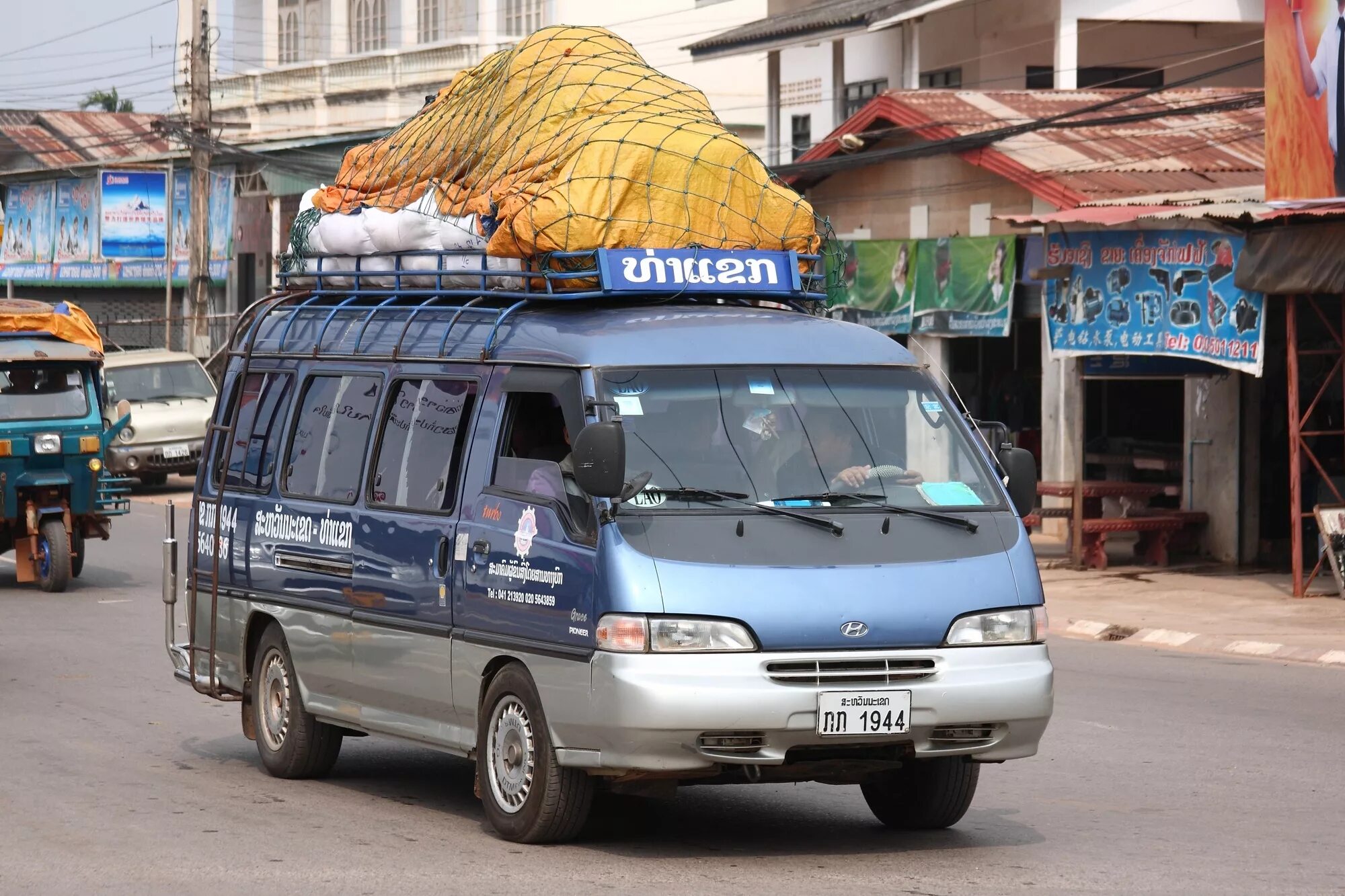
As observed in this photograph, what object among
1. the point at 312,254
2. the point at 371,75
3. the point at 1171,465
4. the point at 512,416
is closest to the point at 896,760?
the point at 512,416

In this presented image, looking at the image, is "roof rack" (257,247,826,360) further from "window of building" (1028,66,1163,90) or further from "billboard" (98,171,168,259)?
"billboard" (98,171,168,259)

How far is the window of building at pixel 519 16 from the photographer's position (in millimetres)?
46594

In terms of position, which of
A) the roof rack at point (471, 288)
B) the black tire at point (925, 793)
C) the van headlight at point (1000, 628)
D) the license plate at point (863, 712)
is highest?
the roof rack at point (471, 288)

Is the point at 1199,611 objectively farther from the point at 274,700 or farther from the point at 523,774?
the point at 523,774

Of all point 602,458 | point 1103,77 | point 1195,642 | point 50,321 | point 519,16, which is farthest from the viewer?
point 519,16

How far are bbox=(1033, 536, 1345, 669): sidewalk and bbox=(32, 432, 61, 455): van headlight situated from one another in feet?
31.3

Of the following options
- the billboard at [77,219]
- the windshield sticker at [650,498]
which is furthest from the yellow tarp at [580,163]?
the billboard at [77,219]

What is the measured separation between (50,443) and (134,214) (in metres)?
31.7

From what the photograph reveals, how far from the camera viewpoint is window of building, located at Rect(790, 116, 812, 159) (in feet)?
122

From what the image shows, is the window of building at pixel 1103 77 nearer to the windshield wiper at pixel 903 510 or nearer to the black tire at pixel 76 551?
the black tire at pixel 76 551

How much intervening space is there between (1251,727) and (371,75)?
40.2m

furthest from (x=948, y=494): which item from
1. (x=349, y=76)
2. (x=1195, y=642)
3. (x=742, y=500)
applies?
(x=349, y=76)

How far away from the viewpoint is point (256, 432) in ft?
33.3

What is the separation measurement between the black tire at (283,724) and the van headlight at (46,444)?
9.91m
